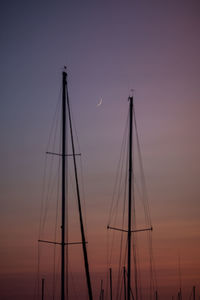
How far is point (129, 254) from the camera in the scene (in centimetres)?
5275

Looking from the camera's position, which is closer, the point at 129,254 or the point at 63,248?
the point at 63,248

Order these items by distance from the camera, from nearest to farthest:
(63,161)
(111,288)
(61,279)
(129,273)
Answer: (61,279), (63,161), (129,273), (111,288)

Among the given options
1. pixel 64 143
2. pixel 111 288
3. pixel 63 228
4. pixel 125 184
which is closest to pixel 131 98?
pixel 125 184

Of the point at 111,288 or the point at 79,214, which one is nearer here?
the point at 79,214

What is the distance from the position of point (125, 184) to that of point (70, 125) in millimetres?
8014

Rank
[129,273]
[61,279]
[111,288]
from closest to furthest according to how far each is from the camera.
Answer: [61,279]
[129,273]
[111,288]

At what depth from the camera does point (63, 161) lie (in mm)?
47438

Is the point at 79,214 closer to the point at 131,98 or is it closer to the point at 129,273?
the point at 129,273

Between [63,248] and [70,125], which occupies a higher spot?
[70,125]

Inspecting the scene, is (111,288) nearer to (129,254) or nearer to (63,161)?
(129,254)

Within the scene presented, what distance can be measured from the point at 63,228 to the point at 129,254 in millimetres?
8596

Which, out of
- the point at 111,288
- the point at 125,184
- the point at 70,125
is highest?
the point at 70,125

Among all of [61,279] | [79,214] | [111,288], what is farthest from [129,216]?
[111,288]

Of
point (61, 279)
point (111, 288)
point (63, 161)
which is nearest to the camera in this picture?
point (61, 279)
